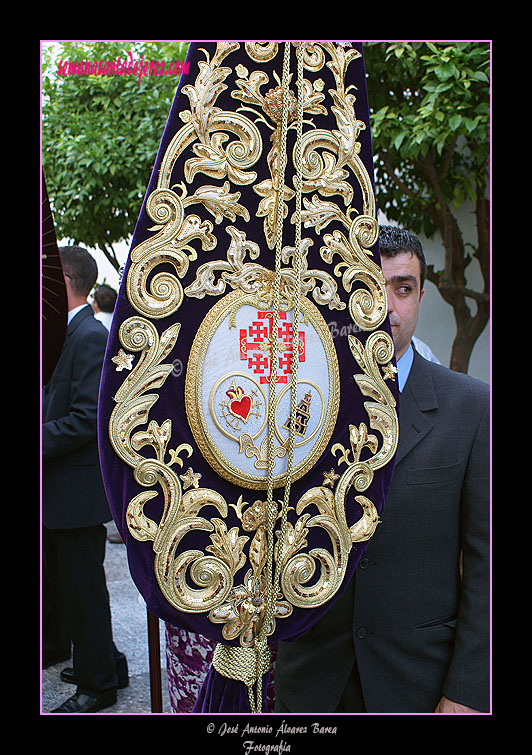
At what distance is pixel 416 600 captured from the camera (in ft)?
4.11

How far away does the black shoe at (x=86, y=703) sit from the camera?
94.7 inches

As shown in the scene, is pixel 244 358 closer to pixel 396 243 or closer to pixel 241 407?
pixel 241 407

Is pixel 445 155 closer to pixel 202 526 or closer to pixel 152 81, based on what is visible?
pixel 152 81

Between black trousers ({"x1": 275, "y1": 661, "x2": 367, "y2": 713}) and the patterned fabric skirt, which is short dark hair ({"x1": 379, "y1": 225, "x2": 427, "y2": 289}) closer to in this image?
black trousers ({"x1": 275, "y1": 661, "x2": 367, "y2": 713})

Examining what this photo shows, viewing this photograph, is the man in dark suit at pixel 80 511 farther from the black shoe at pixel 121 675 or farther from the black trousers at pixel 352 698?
the black trousers at pixel 352 698

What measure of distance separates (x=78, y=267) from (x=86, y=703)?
5.40ft

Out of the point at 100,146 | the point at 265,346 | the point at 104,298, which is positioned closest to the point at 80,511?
the point at 265,346

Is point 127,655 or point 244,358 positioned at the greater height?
point 244,358

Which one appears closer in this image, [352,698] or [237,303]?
[237,303]

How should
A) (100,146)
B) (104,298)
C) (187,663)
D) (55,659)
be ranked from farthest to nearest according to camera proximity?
(104,298) < (100,146) < (55,659) < (187,663)

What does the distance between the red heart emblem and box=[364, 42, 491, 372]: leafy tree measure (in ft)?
8.22

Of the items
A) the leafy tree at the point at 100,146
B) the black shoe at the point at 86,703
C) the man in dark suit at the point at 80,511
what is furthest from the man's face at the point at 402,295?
the leafy tree at the point at 100,146

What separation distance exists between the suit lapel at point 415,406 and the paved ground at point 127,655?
4.99 feet

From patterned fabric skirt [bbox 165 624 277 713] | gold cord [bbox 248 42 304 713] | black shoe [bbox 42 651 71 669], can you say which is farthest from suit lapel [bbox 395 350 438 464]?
black shoe [bbox 42 651 71 669]
